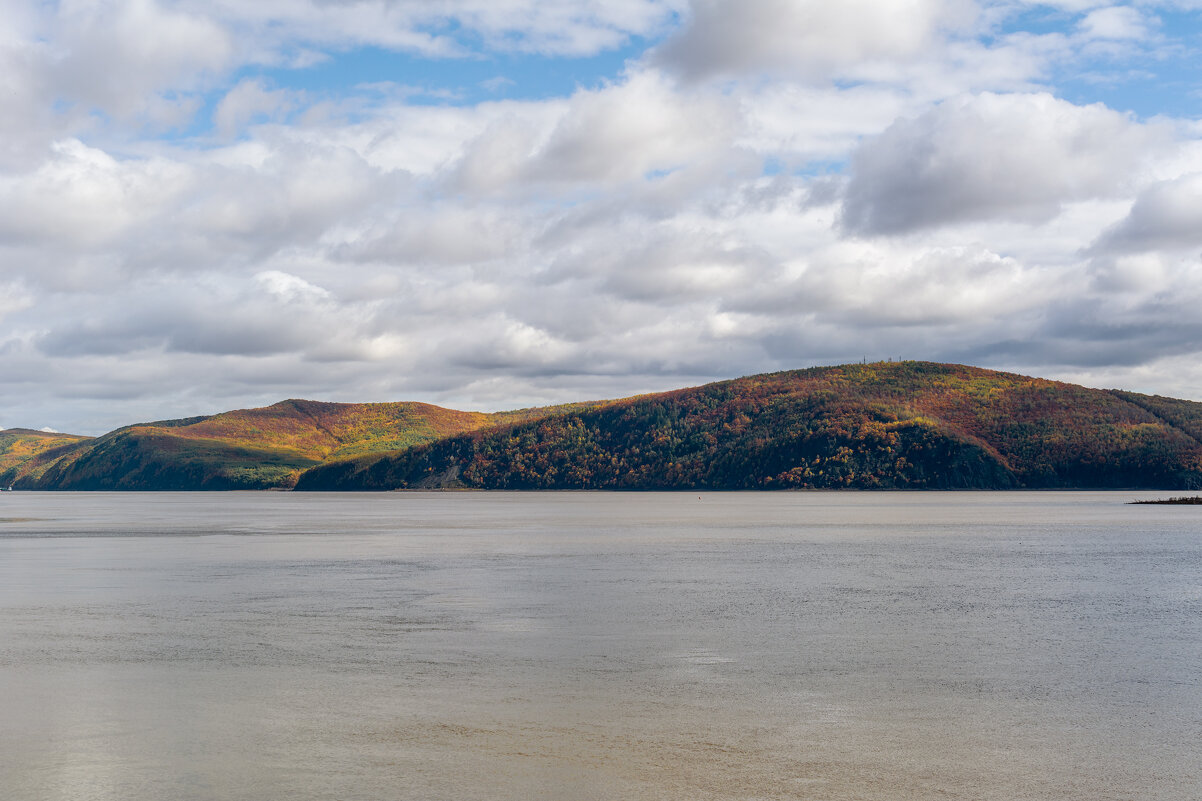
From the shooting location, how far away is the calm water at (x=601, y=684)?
1473 cm

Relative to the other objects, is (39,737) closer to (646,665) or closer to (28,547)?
(646,665)

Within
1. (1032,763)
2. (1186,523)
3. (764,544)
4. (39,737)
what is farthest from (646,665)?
(1186,523)

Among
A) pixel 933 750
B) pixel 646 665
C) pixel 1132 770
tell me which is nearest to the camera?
pixel 1132 770

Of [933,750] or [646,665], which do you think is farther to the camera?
[646,665]

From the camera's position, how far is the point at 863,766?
599 inches

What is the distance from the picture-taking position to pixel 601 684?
2119cm

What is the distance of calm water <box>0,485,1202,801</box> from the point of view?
14.7 metres

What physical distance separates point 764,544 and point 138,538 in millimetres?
42686

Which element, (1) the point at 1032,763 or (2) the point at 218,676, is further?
(2) the point at 218,676

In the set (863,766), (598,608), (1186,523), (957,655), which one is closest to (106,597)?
(598,608)

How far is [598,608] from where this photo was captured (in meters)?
33.5

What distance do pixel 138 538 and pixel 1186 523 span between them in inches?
3338

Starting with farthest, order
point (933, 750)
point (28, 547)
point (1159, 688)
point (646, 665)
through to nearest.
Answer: point (28, 547) < point (646, 665) < point (1159, 688) < point (933, 750)

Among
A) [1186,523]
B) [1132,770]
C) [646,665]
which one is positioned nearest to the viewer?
[1132,770]
